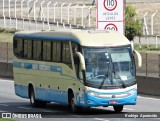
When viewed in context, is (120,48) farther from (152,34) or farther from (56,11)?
(56,11)

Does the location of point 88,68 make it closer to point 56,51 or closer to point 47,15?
point 56,51

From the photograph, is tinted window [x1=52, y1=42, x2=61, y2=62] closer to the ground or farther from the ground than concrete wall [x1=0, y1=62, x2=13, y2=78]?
farther from the ground

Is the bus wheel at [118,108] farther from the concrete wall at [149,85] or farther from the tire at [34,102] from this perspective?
the concrete wall at [149,85]

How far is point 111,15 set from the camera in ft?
112

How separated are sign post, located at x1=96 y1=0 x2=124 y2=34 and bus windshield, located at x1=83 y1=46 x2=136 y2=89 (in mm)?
7733

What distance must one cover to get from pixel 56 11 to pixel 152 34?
10841mm

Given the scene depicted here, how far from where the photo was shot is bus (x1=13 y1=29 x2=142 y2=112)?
25.9m

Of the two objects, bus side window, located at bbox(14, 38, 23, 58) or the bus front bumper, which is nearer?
the bus front bumper

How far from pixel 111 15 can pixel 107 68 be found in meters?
8.31

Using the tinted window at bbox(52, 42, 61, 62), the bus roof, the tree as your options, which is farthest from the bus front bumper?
the tree

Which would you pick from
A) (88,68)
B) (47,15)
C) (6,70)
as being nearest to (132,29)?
(47,15)

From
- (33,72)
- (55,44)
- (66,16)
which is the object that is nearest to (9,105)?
(33,72)

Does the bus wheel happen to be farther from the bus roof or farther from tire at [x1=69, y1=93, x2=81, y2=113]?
the bus roof

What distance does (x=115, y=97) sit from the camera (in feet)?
84.8
